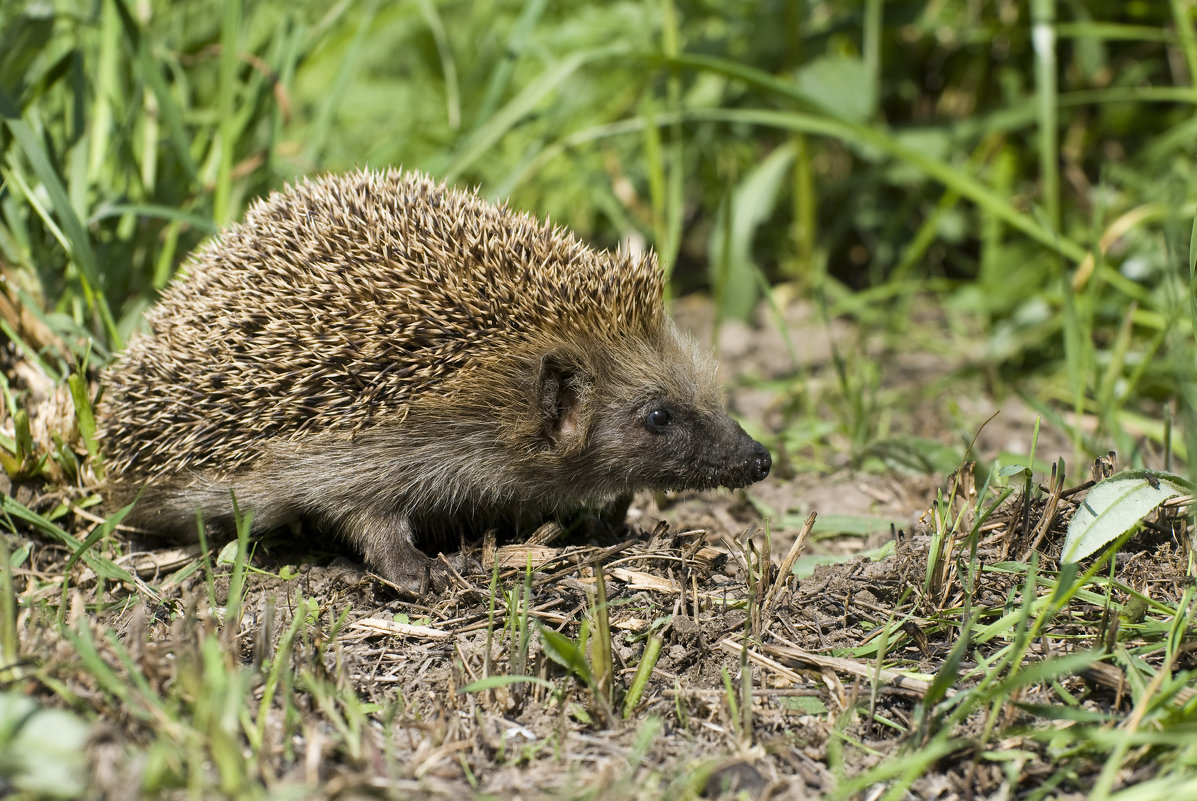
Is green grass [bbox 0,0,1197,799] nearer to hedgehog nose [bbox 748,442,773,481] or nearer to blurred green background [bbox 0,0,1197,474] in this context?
blurred green background [bbox 0,0,1197,474]

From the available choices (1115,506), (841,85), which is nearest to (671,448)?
(1115,506)

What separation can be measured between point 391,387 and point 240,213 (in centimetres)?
227

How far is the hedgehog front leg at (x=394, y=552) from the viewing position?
3.81 meters

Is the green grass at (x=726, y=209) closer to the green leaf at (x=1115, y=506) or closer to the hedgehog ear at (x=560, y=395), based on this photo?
the green leaf at (x=1115, y=506)

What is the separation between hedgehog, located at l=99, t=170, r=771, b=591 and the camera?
3992 millimetres

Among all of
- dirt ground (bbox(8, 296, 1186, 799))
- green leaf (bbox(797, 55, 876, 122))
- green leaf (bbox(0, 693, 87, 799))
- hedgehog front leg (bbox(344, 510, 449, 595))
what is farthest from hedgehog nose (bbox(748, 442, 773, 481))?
green leaf (bbox(797, 55, 876, 122))

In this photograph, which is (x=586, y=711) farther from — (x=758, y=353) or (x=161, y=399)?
(x=758, y=353)

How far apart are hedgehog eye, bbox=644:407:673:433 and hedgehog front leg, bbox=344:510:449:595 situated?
1.07 m

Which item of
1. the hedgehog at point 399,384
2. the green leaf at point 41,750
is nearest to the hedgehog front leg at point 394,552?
the hedgehog at point 399,384

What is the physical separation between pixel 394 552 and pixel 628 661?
1.14 meters

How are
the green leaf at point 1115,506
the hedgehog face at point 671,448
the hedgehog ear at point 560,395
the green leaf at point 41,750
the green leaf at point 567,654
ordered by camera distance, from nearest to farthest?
the green leaf at point 41,750 → the green leaf at point 567,654 → the green leaf at point 1115,506 → the hedgehog ear at point 560,395 → the hedgehog face at point 671,448

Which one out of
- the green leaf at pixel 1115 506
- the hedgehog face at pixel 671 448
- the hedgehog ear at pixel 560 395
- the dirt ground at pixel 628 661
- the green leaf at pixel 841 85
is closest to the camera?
the dirt ground at pixel 628 661

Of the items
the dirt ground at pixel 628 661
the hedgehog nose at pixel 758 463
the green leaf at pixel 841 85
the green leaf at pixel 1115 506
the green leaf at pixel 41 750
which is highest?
the green leaf at pixel 841 85

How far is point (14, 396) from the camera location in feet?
14.2
